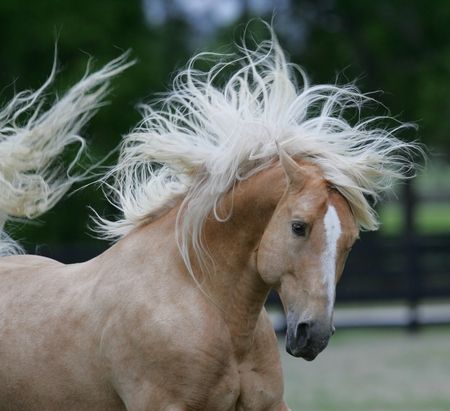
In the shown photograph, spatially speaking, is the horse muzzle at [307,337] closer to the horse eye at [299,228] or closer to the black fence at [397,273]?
the horse eye at [299,228]

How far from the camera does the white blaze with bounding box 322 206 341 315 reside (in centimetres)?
427

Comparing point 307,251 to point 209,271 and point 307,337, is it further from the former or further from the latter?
point 209,271

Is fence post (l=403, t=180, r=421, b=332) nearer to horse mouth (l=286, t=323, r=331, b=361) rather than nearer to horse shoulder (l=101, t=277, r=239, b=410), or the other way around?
horse shoulder (l=101, t=277, r=239, b=410)

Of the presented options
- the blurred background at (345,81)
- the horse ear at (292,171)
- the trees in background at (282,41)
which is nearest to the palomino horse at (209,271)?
the horse ear at (292,171)

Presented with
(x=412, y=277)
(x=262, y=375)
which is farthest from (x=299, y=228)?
(x=412, y=277)

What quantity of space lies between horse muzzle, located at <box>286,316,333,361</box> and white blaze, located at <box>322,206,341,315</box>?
0.29ft

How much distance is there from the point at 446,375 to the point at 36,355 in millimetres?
7234

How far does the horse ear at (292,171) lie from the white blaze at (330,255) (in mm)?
232

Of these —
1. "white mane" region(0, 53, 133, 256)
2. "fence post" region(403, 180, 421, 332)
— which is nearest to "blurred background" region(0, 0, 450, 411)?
"fence post" region(403, 180, 421, 332)

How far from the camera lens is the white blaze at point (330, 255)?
4.27 metres

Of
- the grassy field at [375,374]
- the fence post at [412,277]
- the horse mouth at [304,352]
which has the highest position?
the horse mouth at [304,352]

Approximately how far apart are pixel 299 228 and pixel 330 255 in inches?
6.7

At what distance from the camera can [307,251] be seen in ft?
14.2

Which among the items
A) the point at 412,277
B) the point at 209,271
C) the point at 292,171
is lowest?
the point at 412,277
